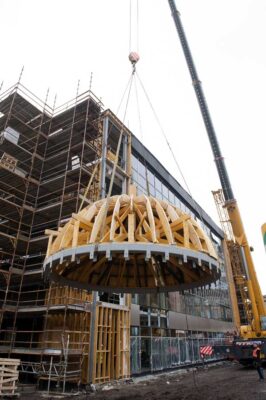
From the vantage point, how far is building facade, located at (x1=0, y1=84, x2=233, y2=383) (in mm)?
18656

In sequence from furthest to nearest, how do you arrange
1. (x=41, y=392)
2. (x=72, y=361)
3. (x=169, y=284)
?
1. (x=72, y=361)
2. (x=41, y=392)
3. (x=169, y=284)

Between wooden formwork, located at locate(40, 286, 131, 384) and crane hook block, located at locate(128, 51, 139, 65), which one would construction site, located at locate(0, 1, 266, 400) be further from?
crane hook block, located at locate(128, 51, 139, 65)

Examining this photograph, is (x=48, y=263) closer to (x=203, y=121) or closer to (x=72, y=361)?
(x=72, y=361)

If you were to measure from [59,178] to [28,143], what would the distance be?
6.20m

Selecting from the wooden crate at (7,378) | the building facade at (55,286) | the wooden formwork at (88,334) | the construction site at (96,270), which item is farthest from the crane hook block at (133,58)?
the wooden crate at (7,378)

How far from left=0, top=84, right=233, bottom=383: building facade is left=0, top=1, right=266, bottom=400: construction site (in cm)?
10

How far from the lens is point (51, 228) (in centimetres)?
2461

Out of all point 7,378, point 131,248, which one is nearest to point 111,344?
point 7,378

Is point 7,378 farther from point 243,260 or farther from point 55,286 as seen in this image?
point 243,260

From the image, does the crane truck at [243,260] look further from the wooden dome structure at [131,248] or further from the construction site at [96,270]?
the wooden dome structure at [131,248]

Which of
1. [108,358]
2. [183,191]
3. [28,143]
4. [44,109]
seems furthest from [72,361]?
[183,191]

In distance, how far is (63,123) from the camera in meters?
27.4

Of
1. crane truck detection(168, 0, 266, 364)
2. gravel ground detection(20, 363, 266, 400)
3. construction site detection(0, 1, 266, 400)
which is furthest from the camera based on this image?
crane truck detection(168, 0, 266, 364)

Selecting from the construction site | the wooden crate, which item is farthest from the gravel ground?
the wooden crate
